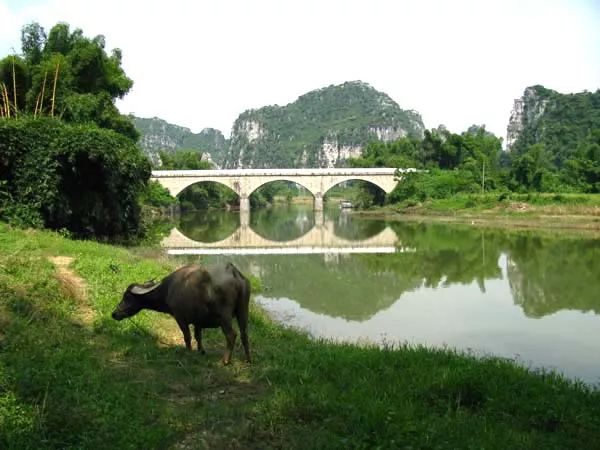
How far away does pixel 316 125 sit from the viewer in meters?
165

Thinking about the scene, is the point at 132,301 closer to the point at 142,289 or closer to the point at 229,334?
the point at 142,289

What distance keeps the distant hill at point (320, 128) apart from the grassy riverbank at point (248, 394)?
12664 centimetres

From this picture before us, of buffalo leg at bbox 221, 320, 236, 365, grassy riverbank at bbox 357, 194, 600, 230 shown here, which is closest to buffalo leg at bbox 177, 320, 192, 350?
buffalo leg at bbox 221, 320, 236, 365

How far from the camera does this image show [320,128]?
161750 mm

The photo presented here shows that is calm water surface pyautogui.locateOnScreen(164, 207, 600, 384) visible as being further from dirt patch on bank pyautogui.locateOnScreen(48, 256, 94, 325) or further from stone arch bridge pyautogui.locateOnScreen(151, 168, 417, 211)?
stone arch bridge pyautogui.locateOnScreen(151, 168, 417, 211)

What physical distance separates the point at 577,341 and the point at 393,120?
139 metres

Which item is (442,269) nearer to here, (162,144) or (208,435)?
(208,435)

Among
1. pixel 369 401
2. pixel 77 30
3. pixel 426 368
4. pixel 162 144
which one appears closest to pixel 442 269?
pixel 426 368

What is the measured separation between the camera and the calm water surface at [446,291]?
8906 millimetres

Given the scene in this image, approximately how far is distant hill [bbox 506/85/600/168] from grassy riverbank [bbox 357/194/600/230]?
1168 inches

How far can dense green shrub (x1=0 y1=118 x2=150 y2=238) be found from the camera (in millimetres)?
13469

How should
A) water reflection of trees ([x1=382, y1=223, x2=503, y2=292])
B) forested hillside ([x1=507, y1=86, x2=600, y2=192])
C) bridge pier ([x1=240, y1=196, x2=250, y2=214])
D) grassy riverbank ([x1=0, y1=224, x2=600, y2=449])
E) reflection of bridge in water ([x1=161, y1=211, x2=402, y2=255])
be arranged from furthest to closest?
bridge pier ([x1=240, y1=196, x2=250, y2=214]) → forested hillside ([x1=507, y1=86, x2=600, y2=192]) → reflection of bridge in water ([x1=161, y1=211, x2=402, y2=255]) → water reflection of trees ([x1=382, y1=223, x2=503, y2=292]) → grassy riverbank ([x1=0, y1=224, x2=600, y2=449])

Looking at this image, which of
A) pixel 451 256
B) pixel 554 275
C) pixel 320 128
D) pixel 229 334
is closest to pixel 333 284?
pixel 554 275

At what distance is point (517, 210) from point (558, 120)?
50.5 meters
